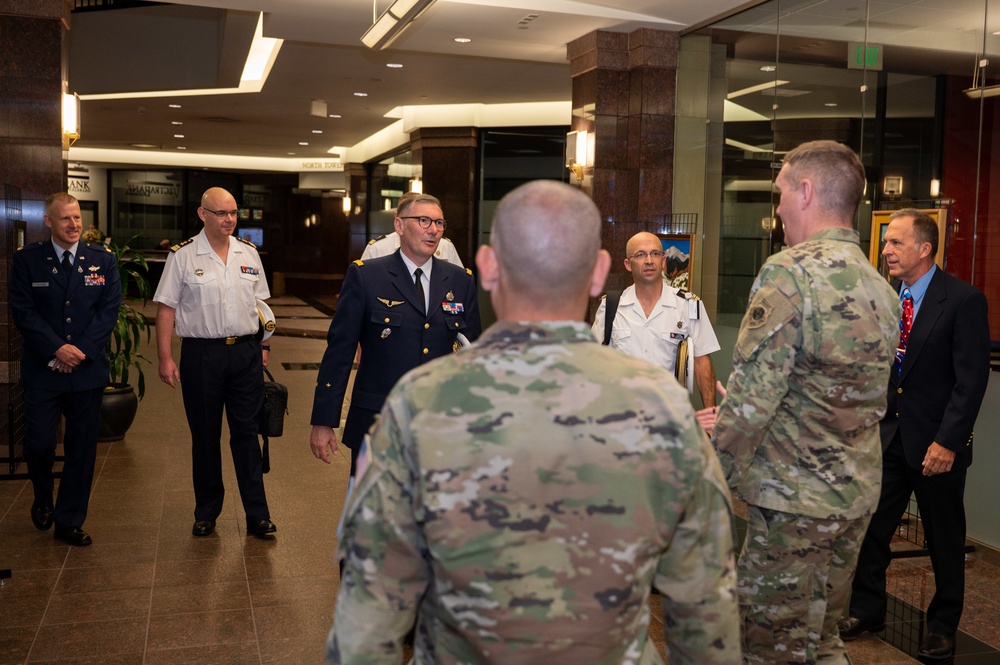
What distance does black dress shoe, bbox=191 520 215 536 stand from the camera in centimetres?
509

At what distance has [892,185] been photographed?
19.5ft

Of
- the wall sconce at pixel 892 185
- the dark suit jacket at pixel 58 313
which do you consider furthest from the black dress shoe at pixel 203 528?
the wall sconce at pixel 892 185

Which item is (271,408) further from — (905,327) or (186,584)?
(905,327)

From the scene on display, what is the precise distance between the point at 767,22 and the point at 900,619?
16.1 feet

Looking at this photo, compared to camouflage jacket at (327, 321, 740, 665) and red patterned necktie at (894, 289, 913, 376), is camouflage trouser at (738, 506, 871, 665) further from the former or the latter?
red patterned necktie at (894, 289, 913, 376)

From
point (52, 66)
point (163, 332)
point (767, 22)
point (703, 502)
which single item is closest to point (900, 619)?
point (703, 502)

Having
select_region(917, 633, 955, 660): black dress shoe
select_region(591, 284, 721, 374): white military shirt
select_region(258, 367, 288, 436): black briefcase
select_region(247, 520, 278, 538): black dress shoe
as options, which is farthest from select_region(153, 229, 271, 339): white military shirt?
select_region(917, 633, 955, 660): black dress shoe

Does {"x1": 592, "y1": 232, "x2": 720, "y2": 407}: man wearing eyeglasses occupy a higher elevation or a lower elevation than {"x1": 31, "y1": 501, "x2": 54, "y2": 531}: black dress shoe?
higher

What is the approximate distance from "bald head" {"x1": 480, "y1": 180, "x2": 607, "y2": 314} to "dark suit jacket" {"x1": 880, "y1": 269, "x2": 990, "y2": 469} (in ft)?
9.74

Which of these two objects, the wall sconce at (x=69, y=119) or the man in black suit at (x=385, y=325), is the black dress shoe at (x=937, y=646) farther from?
the wall sconce at (x=69, y=119)

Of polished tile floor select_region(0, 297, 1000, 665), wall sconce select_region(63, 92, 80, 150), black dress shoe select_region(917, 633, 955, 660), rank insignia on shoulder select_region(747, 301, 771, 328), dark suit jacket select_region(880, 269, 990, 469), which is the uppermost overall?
wall sconce select_region(63, 92, 80, 150)

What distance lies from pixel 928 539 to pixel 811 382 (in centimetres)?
199

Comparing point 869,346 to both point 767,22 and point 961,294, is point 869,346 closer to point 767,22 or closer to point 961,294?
point 961,294

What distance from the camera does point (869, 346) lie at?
96.6 inches
